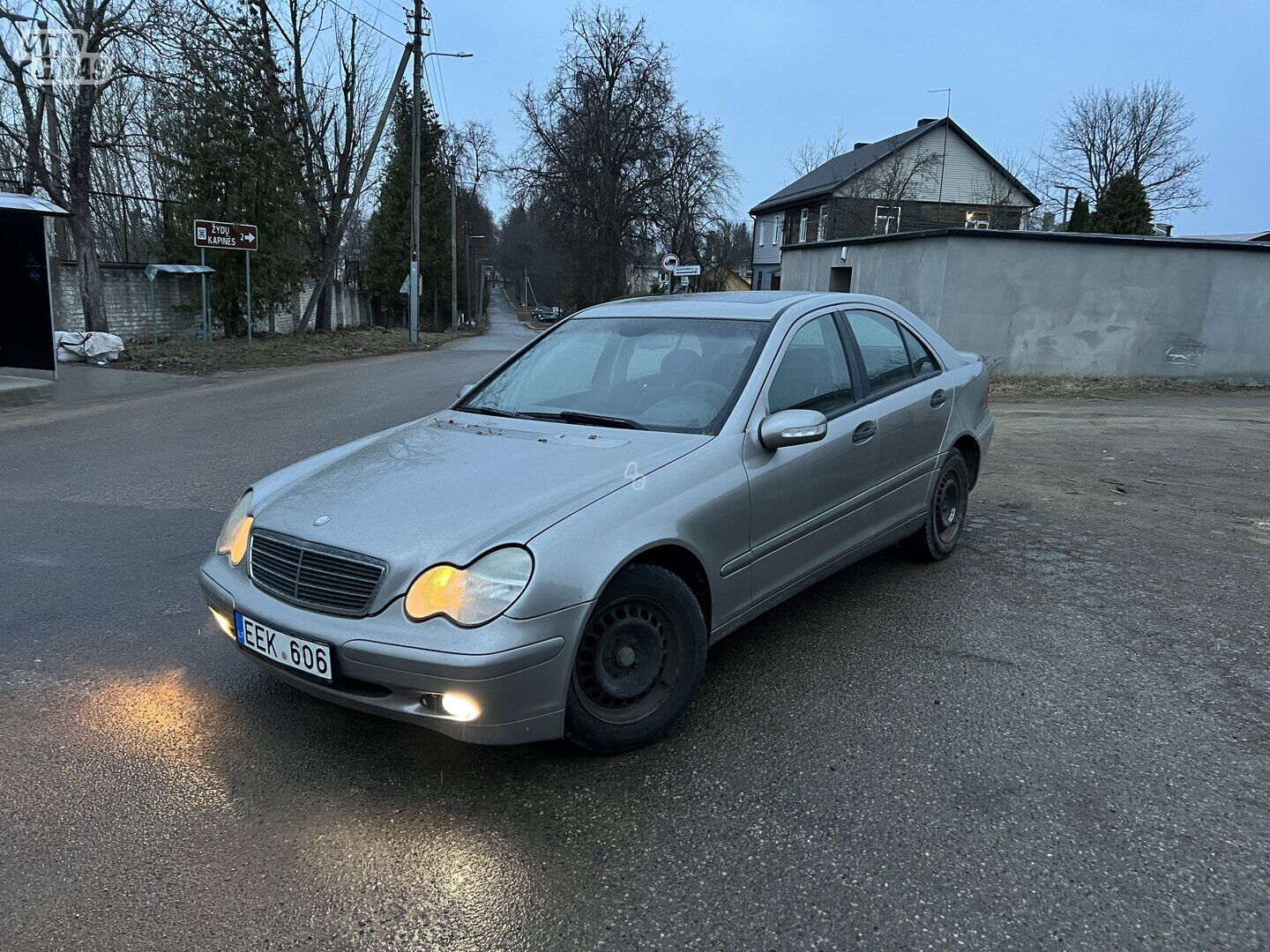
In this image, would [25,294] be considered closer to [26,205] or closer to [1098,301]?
[26,205]

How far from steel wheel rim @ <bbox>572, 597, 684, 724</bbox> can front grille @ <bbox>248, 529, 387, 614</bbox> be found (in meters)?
0.71

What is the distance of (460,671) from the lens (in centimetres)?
255

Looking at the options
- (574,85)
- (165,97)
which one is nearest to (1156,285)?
(165,97)

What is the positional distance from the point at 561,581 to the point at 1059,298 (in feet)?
49.0

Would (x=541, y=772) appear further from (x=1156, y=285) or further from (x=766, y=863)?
(x=1156, y=285)

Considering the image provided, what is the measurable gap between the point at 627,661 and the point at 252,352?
2026cm

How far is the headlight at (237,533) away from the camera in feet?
10.6

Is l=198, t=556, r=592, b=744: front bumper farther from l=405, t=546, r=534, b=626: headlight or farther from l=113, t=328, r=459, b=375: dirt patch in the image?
l=113, t=328, r=459, b=375: dirt patch

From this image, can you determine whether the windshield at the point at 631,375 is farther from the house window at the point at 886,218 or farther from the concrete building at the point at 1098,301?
the house window at the point at 886,218

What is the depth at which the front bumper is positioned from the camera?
2578mm

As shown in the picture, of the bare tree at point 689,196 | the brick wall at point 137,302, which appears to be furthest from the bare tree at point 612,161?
the brick wall at point 137,302

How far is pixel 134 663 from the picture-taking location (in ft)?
12.1

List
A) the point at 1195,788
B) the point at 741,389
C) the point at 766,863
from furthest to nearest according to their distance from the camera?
1. the point at 741,389
2. the point at 1195,788
3. the point at 766,863

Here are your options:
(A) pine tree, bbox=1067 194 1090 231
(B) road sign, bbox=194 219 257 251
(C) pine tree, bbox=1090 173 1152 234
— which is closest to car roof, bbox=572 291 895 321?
(B) road sign, bbox=194 219 257 251
